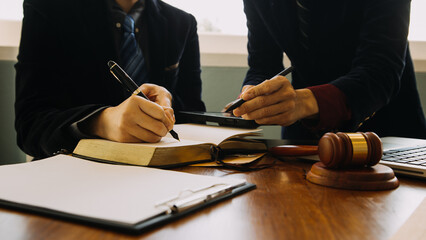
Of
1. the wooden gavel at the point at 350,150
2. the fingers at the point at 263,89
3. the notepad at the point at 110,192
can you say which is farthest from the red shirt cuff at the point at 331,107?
the notepad at the point at 110,192

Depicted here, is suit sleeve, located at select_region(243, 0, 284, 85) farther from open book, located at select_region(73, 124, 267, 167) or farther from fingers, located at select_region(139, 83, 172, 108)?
open book, located at select_region(73, 124, 267, 167)

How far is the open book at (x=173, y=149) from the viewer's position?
596 mm

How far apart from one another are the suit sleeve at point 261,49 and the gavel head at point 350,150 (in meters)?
0.83

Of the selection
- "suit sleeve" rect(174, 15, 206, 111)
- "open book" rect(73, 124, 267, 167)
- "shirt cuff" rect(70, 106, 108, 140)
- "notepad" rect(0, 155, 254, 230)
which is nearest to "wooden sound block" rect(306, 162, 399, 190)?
"notepad" rect(0, 155, 254, 230)

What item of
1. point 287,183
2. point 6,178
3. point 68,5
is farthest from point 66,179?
point 68,5

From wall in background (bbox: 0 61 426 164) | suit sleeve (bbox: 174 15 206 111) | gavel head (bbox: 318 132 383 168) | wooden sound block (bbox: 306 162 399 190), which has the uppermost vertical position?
gavel head (bbox: 318 132 383 168)

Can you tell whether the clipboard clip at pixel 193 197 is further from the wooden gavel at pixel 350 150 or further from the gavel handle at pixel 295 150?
the gavel handle at pixel 295 150

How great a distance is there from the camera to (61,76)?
104cm

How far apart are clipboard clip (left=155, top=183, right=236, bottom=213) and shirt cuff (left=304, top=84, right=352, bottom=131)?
0.45m

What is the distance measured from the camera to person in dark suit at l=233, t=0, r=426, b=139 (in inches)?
32.4

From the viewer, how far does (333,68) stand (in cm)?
122

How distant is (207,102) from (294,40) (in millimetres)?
796

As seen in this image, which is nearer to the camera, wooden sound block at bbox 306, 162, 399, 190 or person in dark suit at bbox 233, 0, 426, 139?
wooden sound block at bbox 306, 162, 399, 190

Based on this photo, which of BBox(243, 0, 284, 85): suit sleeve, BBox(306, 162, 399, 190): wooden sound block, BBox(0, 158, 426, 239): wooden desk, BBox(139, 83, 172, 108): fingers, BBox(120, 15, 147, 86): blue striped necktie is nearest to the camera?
BBox(0, 158, 426, 239): wooden desk
